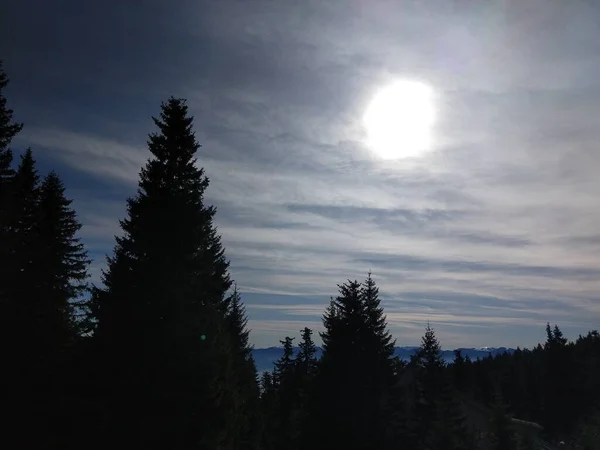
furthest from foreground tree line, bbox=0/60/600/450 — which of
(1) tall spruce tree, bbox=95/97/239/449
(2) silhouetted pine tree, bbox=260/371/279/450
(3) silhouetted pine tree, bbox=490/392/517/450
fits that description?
(3) silhouetted pine tree, bbox=490/392/517/450

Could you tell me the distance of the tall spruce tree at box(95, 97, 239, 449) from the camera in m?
16.3

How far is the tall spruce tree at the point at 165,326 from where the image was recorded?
16312 millimetres

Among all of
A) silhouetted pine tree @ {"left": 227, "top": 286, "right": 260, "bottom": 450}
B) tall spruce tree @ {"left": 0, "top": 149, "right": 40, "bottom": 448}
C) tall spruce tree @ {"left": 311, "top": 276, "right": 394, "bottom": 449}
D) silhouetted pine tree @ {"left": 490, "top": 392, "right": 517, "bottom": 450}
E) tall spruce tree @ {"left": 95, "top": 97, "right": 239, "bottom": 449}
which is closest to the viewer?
tall spruce tree @ {"left": 95, "top": 97, "right": 239, "bottom": 449}

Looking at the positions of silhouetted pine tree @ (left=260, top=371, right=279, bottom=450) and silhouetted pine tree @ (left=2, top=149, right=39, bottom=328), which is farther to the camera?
silhouetted pine tree @ (left=260, top=371, right=279, bottom=450)

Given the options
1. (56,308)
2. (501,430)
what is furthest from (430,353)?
(56,308)

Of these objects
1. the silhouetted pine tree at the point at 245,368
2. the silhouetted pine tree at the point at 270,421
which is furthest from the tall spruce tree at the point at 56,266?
the silhouetted pine tree at the point at 270,421

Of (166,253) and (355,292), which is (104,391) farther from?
(355,292)

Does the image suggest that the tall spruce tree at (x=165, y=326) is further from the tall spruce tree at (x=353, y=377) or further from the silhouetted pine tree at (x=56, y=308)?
the tall spruce tree at (x=353, y=377)

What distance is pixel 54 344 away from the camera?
2253 centimetres

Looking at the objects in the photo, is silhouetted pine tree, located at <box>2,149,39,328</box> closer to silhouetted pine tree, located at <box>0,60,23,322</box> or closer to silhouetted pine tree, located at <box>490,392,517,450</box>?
silhouetted pine tree, located at <box>0,60,23,322</box>

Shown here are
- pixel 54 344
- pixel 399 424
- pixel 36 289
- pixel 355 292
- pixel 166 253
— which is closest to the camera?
pixel 166 253

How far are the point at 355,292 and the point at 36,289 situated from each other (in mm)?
16858

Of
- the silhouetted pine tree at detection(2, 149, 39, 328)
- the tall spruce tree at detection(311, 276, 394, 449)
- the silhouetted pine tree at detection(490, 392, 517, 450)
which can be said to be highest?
the silhouetted pine tree at detection(2, 149, 39, 328)

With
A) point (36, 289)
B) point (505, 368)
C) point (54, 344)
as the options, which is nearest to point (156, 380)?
point (54, 344)
